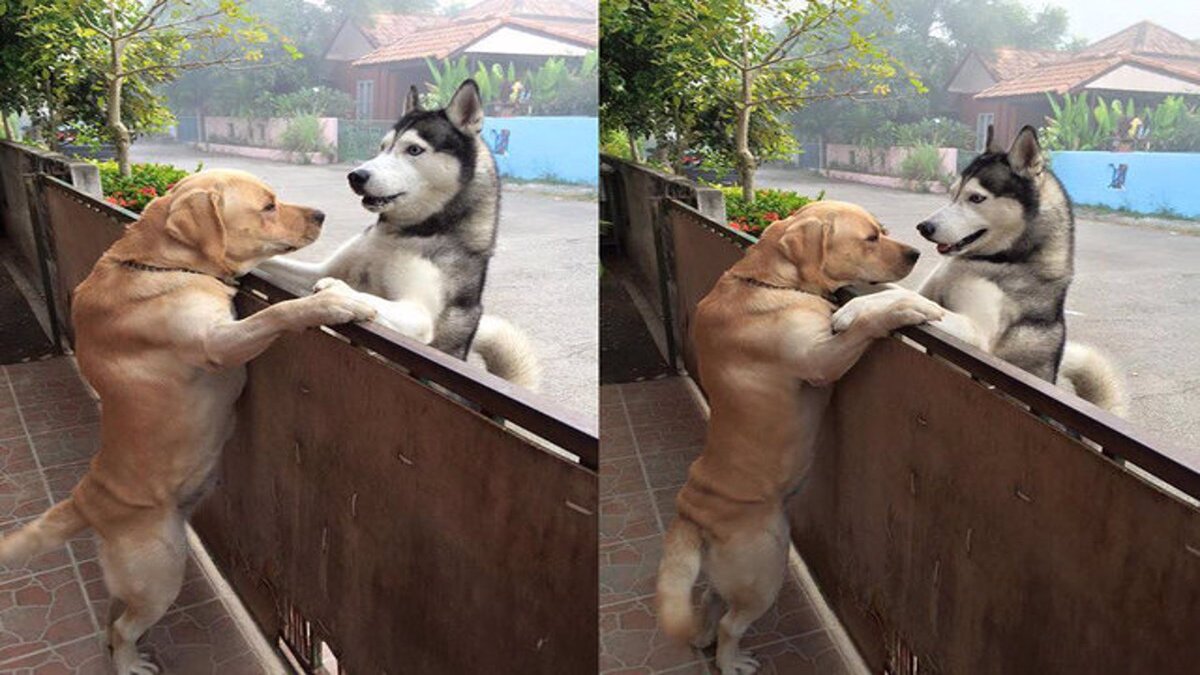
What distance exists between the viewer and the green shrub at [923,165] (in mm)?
1819

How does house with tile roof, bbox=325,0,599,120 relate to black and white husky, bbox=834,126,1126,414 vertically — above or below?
above

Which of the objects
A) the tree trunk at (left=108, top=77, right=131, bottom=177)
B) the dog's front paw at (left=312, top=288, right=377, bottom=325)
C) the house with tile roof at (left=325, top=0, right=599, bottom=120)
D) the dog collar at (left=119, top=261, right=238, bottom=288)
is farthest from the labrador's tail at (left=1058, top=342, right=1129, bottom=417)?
the tree trunk at (left=108, top=77, right=131, bottom=177)

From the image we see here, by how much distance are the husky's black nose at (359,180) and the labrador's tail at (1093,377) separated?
1.36 metres

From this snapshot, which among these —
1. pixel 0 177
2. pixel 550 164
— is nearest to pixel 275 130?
pixel 550 164

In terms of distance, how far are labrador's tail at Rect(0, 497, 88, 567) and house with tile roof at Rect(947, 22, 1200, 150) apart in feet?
6.82

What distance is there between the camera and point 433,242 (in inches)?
73.3

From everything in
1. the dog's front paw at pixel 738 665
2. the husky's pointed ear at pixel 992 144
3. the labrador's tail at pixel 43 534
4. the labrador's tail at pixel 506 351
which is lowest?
the dog's front paw at pixel 738 665

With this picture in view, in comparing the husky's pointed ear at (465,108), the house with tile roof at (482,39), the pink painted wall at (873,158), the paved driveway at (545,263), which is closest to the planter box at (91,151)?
the paved driveway at (545,263)

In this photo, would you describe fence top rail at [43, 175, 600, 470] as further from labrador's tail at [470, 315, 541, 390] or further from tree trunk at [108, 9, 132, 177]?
tree trunk at [108, 9, 132, 177]

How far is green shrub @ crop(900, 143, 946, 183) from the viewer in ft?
5.97

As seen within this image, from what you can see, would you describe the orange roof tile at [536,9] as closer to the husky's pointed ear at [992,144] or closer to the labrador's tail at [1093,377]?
the husky's pointed ear at [992,144]

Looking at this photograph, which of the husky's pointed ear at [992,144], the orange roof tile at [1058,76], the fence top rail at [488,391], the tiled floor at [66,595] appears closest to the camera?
the fence top rail at [488,391]

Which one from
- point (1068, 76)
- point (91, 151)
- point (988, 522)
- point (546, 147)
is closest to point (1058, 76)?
point (1068, 76)

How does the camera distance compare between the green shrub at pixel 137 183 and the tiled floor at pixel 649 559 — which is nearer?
the green shrub at pixel 137 183
